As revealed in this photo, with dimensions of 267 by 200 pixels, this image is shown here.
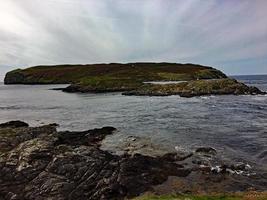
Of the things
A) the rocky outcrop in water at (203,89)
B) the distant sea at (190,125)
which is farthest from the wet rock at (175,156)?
the rocky outcrop in water at (203,89)

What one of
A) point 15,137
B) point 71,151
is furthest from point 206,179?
point 15,137

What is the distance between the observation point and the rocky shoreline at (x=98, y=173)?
2370 cm

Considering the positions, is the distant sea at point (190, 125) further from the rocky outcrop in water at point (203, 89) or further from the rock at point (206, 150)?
the rocky outcrop in water at point (203, 89)

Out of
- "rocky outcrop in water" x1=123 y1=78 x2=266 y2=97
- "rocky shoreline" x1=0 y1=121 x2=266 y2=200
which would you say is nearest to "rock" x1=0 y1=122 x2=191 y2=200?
"rocky shoreline" x1=0 y1=121 x2=266 y2=200

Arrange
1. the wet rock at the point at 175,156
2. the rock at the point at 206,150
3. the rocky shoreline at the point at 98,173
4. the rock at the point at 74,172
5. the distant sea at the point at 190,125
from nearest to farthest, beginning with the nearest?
the rock at the point at 74,172, the rocky shoreline at the point at 98,173, the wet rock at the point at 175,156, the rock at the point at 206,150, the distant sea at the point at 190,125

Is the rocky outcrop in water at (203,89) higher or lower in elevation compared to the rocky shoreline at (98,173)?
higher

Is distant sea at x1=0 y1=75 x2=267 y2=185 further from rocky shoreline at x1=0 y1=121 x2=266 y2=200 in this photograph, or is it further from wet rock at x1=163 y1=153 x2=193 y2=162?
rocky shoreline at x1=0 y1=121 x2=266 y2=200

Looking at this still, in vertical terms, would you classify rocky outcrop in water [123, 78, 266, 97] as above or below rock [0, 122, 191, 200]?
above

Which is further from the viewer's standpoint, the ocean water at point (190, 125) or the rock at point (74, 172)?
the ocean water at point (190, 125)

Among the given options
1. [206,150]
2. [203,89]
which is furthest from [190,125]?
[203,89]

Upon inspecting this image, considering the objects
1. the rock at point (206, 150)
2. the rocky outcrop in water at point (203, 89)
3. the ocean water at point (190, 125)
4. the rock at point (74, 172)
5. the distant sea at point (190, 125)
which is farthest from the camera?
the rocky outcrop in water at point (203, 89)

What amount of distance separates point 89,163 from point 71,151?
3378 millimetres

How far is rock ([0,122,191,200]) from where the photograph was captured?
23453 mm

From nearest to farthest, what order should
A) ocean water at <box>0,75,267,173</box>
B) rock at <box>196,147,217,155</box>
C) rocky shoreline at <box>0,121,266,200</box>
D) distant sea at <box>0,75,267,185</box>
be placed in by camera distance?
rocky shoreline at <box>0,121,266,200</box>, rock at <box>196,147,217,155</box>, distant sea at <box>0,75,267,185</box>, ocean water at <box>0,75,267,173</box>
